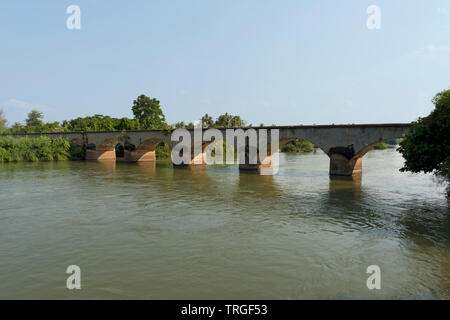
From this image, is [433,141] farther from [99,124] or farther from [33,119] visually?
[33,119]

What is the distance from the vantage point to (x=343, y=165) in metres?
27.3

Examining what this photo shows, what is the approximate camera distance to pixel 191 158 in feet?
126

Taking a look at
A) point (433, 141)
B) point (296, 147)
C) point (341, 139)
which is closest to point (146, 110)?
point (296, 147)

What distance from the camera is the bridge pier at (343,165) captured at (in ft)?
89.1

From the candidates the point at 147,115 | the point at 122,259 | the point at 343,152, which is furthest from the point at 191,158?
the point at 147,115

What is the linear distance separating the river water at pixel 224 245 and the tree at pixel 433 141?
206cm

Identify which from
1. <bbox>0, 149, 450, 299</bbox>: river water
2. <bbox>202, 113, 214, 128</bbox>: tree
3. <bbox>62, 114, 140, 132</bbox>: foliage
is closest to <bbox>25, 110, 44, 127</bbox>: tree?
<bbox>62, 114, 140, 132</bbox>: foliage

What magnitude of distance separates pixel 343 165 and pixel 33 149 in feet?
127

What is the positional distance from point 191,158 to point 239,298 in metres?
32.0

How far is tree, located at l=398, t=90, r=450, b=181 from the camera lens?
595 inches

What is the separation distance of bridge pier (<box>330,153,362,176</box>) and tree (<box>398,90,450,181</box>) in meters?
10.4

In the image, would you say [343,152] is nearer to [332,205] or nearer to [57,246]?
[332,205]

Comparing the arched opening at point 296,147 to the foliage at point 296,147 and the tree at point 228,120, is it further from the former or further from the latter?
the tree at point 228,120

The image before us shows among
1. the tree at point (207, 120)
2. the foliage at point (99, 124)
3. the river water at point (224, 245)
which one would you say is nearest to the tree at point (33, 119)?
the foliage at point (99, 124)
